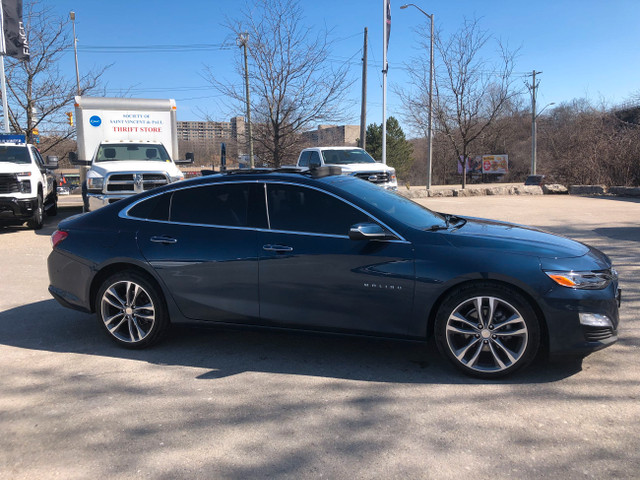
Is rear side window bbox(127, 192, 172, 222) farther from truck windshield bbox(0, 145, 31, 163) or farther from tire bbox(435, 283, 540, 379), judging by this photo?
truck windshield bbox(0, 145, 31, 163)

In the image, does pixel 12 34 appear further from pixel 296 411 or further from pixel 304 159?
pixel 296 411

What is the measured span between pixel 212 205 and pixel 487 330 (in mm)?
2498

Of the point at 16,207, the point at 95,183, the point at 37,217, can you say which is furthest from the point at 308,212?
the point at 37,217

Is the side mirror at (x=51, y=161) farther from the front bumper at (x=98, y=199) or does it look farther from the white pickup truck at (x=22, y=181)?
the front bumper at (x=98, y=199)

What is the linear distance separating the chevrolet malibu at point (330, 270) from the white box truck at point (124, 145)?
20.4 feet

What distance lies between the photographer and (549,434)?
10.2ft

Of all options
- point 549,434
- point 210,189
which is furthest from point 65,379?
point 549,434

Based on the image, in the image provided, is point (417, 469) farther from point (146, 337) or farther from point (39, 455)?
point (146, 337)

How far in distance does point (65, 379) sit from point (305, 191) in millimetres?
2413

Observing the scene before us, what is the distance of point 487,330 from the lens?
12.5ft

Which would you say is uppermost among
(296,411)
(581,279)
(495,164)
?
(495,164)

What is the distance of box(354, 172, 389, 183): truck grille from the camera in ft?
49.7

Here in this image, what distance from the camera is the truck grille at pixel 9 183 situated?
11.2 meters

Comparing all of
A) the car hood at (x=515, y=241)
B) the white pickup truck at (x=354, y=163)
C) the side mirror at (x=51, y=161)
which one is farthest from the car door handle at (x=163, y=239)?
the white pickup truck at (x=354, y=163)
